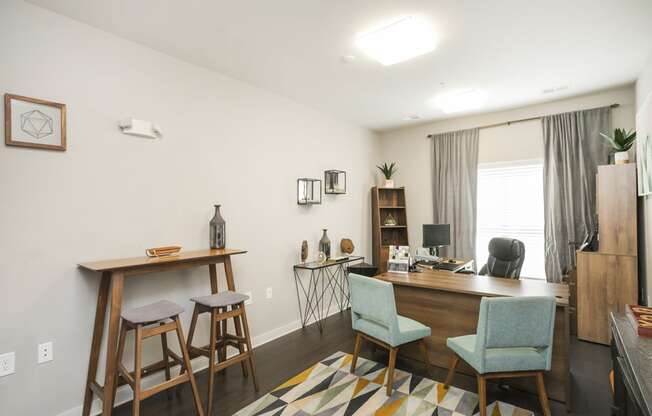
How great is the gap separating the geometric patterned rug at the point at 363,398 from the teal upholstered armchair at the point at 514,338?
29 centimetres

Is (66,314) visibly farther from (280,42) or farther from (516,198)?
(516,198)

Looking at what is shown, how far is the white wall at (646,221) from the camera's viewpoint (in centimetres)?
291

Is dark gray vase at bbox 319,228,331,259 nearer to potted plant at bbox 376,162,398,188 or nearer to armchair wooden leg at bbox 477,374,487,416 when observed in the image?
potted plant at bbox 376,162,398,188

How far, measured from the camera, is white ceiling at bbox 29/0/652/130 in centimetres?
216

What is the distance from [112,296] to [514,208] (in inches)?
183

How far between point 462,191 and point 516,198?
0.70 metres

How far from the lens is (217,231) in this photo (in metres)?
2.88

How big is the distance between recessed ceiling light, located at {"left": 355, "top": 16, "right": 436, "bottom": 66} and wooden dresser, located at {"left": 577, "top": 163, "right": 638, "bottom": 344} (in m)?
2.45

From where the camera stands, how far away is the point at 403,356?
2.98 metres

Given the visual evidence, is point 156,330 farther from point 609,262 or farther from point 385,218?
point 609,262

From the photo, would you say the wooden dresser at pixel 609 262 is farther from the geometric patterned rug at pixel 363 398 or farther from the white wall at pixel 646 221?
the geometric patterned rug at pixel 363 398

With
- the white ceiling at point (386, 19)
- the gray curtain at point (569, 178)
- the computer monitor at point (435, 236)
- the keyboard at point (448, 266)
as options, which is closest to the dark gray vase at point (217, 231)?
the white ceiling at point (386, 19)

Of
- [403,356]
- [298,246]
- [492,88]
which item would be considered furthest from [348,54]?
[403,356]

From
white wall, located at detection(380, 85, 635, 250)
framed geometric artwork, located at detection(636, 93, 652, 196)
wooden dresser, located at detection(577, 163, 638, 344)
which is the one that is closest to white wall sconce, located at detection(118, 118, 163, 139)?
white wall, located at detection(380, 85, 635, 250)
